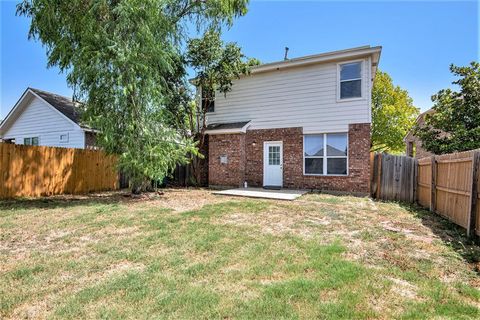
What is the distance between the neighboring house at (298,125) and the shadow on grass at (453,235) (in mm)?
3705

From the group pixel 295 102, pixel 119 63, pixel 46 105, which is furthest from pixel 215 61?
pixel 46 105

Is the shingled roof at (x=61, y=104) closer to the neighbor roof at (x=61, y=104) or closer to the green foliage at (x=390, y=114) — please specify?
the neighbor roof at (x=61, y=104)

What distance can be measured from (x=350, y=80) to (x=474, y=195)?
285 inches

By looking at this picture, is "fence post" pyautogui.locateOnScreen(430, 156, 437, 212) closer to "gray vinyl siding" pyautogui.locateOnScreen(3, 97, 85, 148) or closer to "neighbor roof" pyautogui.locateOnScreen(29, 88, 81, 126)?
"gray vinyl siding" pyautogui.locateOnScreen(3, 97, 85, 148)

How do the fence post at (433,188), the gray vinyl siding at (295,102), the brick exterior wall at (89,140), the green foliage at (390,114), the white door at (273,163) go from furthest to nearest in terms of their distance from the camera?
the green foliage at (390,114) < the brick exterior wall at (89,140) < the white door at (273,163) < the gray vinyl siding at (295,102) < the fence post at (433,188)

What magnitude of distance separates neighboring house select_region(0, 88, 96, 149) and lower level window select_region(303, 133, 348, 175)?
11379 mm

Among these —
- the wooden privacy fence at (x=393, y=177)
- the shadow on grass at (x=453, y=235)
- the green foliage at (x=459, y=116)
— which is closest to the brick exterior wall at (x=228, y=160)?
the wooden privacy fence at (x=393, y=177)

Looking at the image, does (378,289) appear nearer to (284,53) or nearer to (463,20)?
(463,20)

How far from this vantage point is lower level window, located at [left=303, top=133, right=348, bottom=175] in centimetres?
1124

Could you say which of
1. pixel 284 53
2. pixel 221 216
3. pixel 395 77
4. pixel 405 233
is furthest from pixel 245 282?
pixel 395 77

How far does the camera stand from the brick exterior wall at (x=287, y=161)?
35.6 feet

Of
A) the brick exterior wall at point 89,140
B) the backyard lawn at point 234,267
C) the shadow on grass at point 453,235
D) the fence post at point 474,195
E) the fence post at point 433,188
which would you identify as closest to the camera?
the backyard lawn at point 234,267

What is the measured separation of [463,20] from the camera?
9.98 m

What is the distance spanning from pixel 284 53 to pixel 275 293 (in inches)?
627
